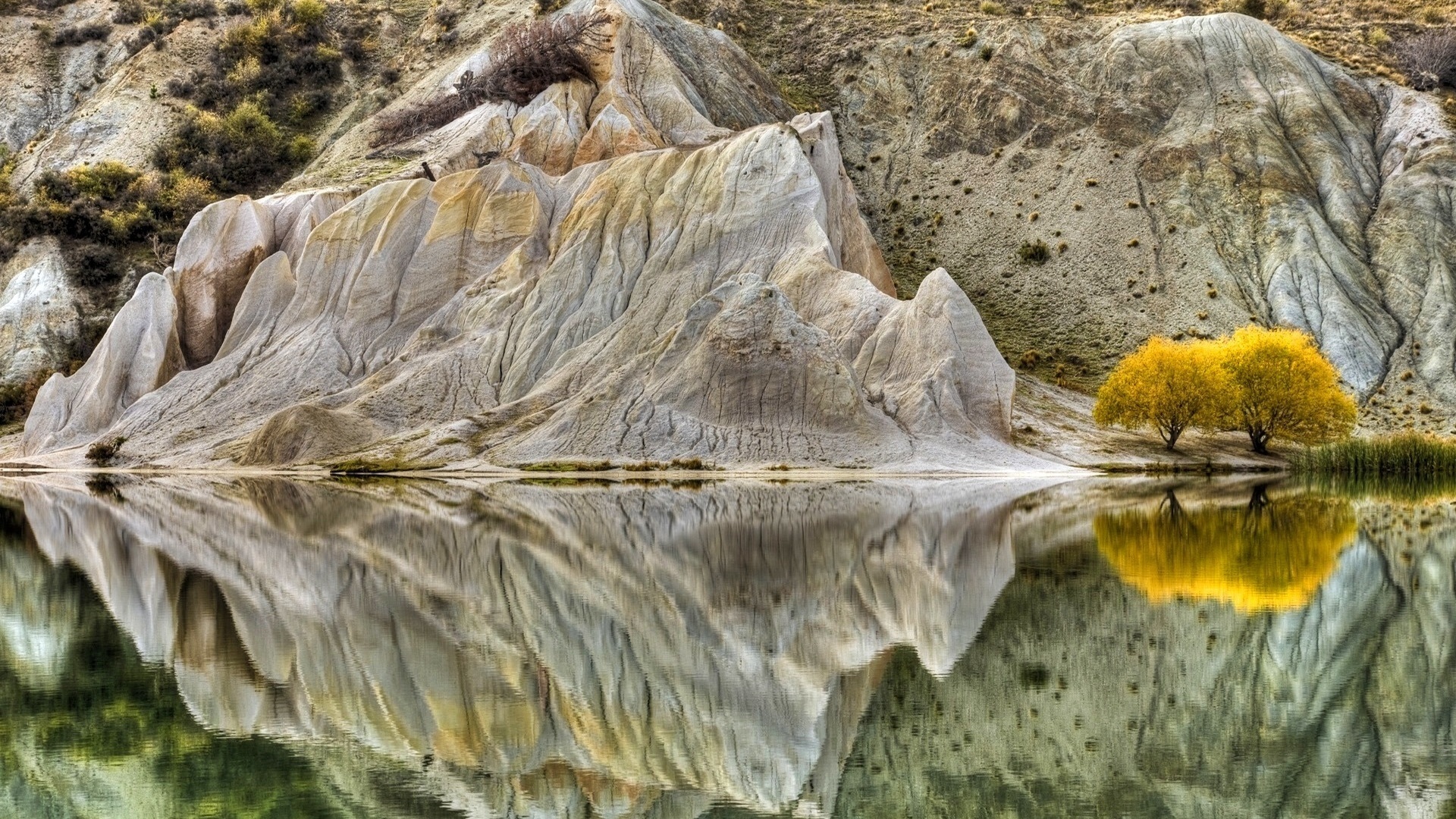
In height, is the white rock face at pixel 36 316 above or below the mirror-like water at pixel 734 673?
below

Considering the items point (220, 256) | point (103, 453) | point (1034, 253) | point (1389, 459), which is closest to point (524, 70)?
point (220, 256)

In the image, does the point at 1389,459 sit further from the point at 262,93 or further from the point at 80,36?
the point at 80,36

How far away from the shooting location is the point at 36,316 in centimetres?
7675

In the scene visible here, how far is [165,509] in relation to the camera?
3953 centimetres

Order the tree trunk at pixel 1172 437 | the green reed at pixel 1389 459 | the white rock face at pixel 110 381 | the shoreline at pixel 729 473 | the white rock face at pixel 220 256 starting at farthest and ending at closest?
the white rock face at pixel 220 256 < the white rock face at pixel 110 381 < the tree trunk at pixel 1172 437 < the green reed at pixel 1389 459 < the shoreline at pixel 729 473

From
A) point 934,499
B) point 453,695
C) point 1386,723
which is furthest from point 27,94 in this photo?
point 1386,723

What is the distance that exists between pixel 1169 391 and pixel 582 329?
25.3m

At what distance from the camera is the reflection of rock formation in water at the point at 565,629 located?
12.8 m

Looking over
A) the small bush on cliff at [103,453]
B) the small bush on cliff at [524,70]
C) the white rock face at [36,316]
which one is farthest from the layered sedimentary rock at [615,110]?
the small bush on cliff at [103,453]

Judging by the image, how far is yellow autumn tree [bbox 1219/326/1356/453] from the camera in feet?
187

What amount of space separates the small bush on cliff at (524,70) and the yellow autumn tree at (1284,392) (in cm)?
4098

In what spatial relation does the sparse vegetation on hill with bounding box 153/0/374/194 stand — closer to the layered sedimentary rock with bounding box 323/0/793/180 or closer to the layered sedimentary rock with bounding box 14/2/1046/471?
the layered sedimentary rock with bounding box 323/0/793/180

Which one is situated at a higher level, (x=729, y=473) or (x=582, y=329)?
(x=582, y=329)

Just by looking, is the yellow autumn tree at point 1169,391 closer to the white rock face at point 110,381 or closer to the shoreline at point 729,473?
the shoreline at point 729,473
